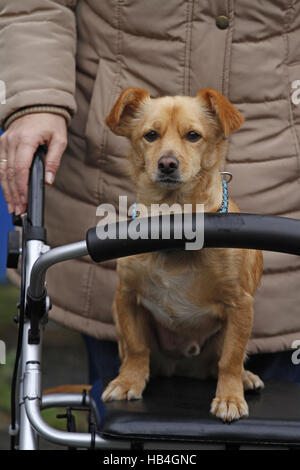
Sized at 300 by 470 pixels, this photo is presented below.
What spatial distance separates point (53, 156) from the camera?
5.09ft

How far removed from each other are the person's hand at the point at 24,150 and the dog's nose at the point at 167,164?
10.2 inches

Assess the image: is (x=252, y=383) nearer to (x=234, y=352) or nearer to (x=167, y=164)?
(x=234, y=352)

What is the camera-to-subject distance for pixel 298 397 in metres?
1.41

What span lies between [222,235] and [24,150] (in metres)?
0.60

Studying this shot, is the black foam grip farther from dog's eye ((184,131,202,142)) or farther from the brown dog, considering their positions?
dog's eye ((184,131,202,142))

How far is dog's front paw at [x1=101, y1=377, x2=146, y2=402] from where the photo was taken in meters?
1.38

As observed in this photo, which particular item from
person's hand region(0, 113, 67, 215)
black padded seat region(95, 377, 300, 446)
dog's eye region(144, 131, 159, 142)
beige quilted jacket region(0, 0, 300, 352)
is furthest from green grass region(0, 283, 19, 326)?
black padded seat region(95, 377, 300, 446)

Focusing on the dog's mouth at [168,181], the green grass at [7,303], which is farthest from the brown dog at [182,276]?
the green grass at [7,303]

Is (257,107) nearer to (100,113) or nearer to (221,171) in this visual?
(221,171)

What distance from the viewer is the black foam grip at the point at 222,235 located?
1070 mm

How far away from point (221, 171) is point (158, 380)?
0.53 meters

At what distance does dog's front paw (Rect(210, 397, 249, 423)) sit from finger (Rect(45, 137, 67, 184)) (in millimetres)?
616

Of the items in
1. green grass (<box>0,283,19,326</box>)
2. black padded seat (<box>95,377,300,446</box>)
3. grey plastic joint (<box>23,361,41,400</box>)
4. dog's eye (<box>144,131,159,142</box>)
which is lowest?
black padded seat (<box>95,377,300,446</box>)

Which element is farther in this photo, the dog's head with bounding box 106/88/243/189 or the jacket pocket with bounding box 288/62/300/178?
the jacket pocket with bounding box 288/62/300/178
